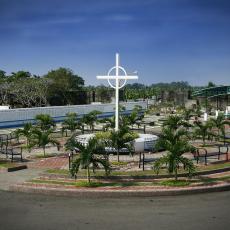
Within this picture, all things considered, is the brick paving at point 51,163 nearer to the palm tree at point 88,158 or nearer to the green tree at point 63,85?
the palm tree at point 88,158

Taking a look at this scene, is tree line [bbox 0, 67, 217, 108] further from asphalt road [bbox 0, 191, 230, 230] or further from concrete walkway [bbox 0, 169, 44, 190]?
asphalt road [bbox 0, 191, 230, 230]

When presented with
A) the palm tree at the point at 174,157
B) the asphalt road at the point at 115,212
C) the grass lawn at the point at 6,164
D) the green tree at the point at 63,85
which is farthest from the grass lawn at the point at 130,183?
the green tree at the point at 63,85

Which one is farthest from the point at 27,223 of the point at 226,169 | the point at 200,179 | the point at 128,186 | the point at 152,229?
the point at 226,169

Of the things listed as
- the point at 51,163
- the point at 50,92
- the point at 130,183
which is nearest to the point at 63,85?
the point at 50,92

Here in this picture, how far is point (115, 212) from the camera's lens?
39.2 ft

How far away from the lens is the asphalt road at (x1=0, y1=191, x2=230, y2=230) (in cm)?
1077

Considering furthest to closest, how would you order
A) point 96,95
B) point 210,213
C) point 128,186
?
point 96,95 < point 128,186 < point 210,213

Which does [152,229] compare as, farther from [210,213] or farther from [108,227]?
[210,213]

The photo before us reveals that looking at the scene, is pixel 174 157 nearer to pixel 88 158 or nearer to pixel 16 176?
pixel 88 158

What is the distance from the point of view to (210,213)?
11859 millimetres

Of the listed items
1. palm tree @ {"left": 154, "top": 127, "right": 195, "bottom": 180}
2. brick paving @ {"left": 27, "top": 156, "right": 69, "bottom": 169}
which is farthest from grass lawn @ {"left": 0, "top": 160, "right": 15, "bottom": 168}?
palm tree @ {"left": 154, "top": 127, "right": 195, "bottom": 180}

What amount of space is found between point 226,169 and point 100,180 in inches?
213

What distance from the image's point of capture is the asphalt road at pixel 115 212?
10766mm

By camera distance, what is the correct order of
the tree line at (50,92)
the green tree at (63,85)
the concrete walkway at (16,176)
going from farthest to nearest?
1. the green tree at (63,85)
2. the tree line at (50,92)
3. the concrete walkway at (16,176)
